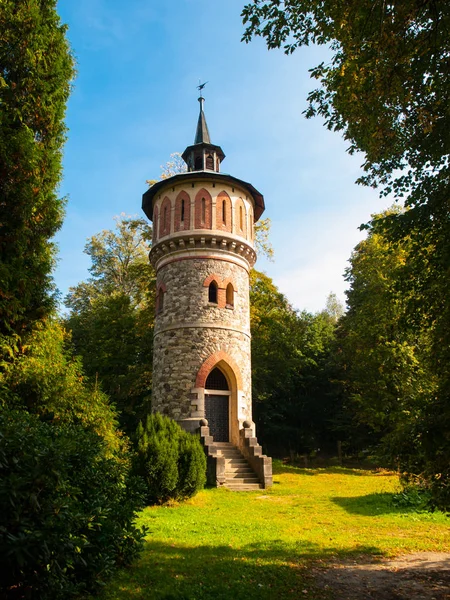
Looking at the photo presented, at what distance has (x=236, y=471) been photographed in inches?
610

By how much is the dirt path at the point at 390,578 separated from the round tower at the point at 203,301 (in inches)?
→ 392

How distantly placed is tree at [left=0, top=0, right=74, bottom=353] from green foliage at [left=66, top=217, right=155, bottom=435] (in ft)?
37.1

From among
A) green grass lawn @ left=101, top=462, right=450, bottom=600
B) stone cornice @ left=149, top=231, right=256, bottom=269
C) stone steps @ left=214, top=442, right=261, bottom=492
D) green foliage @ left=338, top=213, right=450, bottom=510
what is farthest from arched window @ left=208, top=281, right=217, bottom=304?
green grass lawn @ left=101, top=462, right=450, bottom=600

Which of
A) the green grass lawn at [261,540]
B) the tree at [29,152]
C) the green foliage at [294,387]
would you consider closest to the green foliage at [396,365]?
the green grass lawn at [261,540]

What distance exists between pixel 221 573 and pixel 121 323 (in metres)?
20.0

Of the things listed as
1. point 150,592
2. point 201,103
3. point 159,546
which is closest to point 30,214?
point 159,546

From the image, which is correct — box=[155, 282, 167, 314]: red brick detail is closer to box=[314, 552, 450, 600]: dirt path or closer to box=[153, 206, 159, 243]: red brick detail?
box=[153, 206, 159, 243]: red brick detail

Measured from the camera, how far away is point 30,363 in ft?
29.8

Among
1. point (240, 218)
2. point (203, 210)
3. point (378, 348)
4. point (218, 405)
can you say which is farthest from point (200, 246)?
point (378, 348)

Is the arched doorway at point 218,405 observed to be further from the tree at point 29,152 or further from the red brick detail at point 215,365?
the tree at point 29,152

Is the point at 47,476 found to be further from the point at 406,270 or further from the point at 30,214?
the point at 30,214

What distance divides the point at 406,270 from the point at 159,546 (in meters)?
5.66

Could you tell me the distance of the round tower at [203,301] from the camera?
16938 millimetres

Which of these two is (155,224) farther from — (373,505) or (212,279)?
(373,505)
